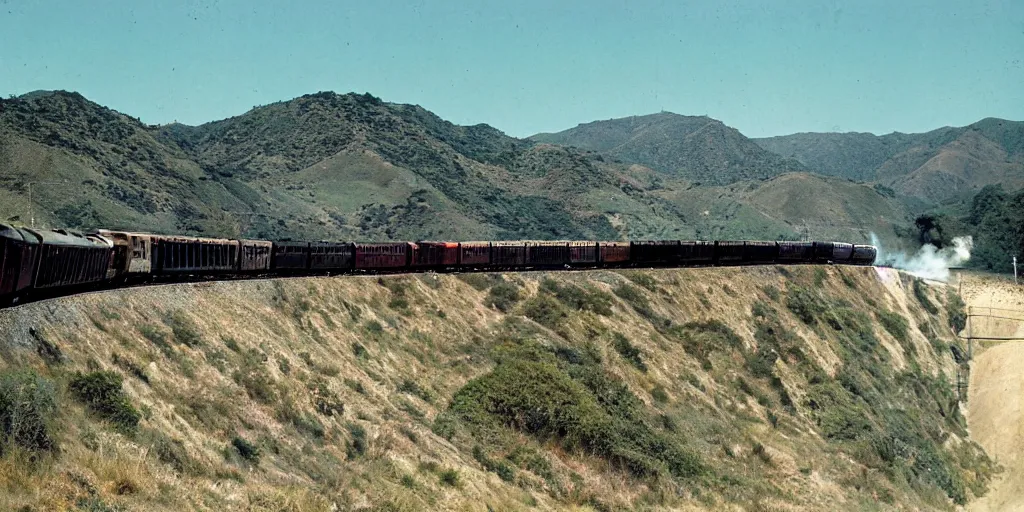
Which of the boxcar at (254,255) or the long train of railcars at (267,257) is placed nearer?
the long train of railcars at (267,257)

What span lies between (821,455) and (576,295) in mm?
14456

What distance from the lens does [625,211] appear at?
19362 cm

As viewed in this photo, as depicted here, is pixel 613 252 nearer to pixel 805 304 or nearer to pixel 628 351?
pixel 805 304

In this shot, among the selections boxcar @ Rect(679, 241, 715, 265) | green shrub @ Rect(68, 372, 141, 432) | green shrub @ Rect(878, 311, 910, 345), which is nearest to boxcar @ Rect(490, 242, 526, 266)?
boxcar @ Rect(679, 241, 715, 265)

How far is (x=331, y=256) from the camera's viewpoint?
152 feet

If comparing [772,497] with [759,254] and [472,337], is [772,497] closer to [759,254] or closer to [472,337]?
[472,337]

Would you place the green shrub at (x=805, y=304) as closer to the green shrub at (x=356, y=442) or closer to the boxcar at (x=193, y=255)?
the boxcar at (x=193, y=255)

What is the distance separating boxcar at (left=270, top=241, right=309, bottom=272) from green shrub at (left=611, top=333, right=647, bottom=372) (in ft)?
49.5

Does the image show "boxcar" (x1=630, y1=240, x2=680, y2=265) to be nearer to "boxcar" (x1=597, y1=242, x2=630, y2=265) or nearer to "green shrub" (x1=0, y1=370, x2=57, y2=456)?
"boxcar" (x1=597, y1=242, x2=630, y2=265)

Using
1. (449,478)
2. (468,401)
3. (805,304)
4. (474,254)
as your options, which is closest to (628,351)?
(474,254)

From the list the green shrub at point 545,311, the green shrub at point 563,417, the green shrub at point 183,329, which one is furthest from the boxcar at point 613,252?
the green shrub at point 183,329

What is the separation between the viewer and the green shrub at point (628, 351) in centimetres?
4672

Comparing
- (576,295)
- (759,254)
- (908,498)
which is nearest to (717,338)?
(576,295)

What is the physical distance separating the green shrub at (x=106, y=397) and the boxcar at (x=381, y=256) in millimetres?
27758
